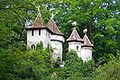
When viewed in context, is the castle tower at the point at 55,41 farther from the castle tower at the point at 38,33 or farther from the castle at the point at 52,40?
the castle tower at the point at 38,33

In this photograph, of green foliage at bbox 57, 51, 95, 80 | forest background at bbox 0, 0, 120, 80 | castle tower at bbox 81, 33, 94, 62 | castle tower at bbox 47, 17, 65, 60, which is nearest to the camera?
forest background at bbox 0, 0, 120, 80

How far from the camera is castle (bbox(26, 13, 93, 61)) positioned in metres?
28.9

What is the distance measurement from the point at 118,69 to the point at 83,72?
1087 cm

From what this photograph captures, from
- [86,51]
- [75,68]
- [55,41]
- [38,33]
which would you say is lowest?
[75,68]

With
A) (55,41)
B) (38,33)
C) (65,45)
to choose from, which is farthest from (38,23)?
(65,45)

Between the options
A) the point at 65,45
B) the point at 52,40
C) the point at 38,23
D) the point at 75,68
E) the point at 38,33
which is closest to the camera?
the point at 75,68

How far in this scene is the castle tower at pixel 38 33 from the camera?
94.4ft

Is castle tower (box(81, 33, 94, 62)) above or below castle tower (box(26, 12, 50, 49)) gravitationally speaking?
below

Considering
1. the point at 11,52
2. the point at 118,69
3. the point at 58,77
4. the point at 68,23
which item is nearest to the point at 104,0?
the point at 68,23

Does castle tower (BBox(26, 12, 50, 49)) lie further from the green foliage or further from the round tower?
the round tower

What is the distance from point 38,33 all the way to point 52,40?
5.16 feet

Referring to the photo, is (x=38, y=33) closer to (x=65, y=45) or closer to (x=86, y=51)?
(x=86, y=51)

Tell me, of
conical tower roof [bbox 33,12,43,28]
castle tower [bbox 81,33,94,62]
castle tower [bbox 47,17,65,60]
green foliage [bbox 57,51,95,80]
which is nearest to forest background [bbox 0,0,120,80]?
green foliage [bbox 57,51,95,80]

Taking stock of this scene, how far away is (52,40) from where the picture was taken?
2997cm
